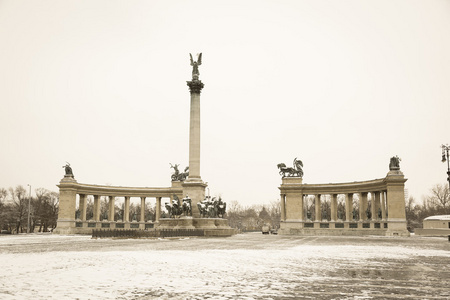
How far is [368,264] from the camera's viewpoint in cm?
1812

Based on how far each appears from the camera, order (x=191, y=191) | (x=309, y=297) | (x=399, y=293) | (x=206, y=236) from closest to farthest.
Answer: (x=309, y=297) → (x=399, y=293) → (x=206, y=236) → (x=191, y=191)

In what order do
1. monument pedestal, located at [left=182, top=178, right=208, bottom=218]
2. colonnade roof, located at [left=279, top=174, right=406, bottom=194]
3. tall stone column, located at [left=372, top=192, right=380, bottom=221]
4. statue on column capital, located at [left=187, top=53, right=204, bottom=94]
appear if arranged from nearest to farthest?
1. monument pedestal, located at [left=182, top=178, right=208, bottom=218]
2. statue on column capital, located at [left=187, top=53, right=204, bottom=94]
3. colonnade roof, located at [left=279, top=174, right=406, bottom=194]
4. tall stone column, located at [left=372, top=192, right=380, bottom=221]

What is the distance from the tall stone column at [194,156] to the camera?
55000 mm

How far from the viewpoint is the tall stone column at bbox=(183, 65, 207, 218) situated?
55.0 meters

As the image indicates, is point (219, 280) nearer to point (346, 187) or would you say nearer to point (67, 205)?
point (346, 187)

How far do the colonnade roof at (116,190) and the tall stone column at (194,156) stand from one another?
2920 cm

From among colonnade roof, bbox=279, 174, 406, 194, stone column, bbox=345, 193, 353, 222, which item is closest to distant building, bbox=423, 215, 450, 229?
stone column, bbox=345, 193, 353, 222

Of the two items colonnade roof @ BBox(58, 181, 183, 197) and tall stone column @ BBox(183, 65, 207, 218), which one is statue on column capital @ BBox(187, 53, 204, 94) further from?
colonnade roof @ BBox(58, 181, 183, 197)

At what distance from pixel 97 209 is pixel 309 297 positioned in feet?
269

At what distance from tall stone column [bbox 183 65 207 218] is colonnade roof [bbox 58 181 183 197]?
29204 mm

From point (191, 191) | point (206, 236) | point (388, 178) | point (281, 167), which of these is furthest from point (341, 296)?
point (281, 167)

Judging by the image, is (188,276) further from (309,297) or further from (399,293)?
(399,293)

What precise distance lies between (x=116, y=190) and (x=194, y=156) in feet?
119

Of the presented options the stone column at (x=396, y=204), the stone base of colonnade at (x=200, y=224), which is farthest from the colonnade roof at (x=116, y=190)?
the stone column at (x=396, y=204)
